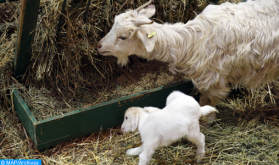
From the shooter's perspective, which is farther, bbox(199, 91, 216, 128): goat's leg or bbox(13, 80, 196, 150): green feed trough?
bbox(199, 91, 216, 128): goat's leg

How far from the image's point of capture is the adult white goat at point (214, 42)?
2906 millimetres

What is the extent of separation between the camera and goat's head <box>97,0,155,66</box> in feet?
9.37

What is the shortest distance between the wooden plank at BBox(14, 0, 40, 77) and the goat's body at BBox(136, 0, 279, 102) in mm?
1240

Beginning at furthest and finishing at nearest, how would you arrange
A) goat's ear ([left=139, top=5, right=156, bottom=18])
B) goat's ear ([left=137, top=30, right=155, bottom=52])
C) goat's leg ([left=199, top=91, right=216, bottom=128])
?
goat's leg ([left=199, top=91, right=216, bottom=128])
goat's ear ([left=139, top=5, right=156, bottom=18])
goat's ear ([left=137, top=30, right=155, bottom=52])

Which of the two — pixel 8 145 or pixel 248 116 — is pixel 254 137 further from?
pixel 8 145

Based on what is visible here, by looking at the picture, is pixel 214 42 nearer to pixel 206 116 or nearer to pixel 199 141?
pixel 206 116

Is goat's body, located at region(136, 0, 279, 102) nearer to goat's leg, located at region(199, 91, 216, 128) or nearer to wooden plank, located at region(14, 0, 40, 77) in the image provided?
goat's leg, located at region(199, 91, 216, 128)

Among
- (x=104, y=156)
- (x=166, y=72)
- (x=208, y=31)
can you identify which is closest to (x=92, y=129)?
(x=104, y=156)

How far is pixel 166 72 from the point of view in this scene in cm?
392

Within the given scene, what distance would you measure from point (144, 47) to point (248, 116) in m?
1.65

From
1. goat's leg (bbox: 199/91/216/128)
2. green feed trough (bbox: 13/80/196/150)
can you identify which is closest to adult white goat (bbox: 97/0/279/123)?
goat's leg (bbox: 199/91/216/128)

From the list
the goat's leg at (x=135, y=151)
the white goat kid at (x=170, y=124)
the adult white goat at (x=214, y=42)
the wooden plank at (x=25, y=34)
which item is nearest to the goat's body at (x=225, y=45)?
the adult white goat at (x=214, y=42)

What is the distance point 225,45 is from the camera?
116 inches

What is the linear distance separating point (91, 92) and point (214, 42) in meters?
1.67
